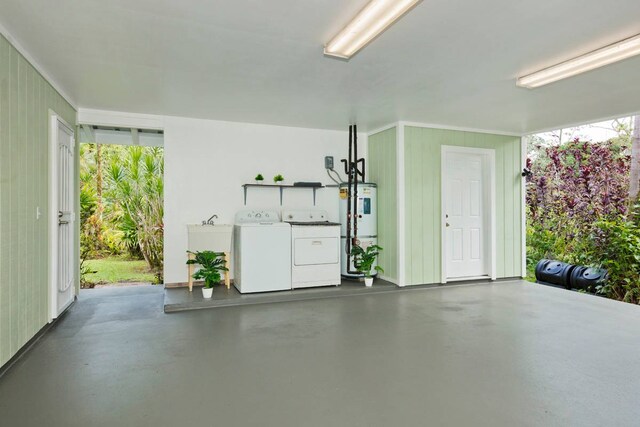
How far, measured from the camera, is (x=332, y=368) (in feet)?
9.25

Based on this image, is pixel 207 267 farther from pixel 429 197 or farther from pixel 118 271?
pixel 118 271

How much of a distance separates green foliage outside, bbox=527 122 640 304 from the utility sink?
18.4ft

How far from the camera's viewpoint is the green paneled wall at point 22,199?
273cm

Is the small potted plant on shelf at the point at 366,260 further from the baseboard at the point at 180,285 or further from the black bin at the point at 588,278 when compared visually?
the black bin at the point at 588,278

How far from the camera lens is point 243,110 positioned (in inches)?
199

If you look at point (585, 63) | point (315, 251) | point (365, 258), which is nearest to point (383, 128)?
point (365, 258)

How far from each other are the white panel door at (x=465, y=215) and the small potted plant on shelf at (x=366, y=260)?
125cm

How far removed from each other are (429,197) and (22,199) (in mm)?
5098

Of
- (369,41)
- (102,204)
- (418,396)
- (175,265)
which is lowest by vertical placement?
(418,396)

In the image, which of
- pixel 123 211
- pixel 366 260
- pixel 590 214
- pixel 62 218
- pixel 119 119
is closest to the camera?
pixel 62 218

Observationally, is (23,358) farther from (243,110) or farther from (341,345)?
(243,110)

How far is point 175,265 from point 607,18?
5.53 metres

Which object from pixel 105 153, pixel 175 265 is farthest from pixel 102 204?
pixel 175 265

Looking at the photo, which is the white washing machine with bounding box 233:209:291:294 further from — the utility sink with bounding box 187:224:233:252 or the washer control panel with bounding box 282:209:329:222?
the washer control panel with bounding box 282:209:329:222
